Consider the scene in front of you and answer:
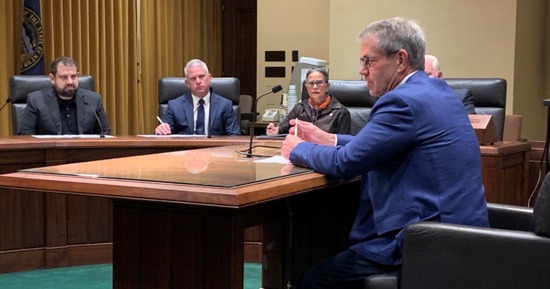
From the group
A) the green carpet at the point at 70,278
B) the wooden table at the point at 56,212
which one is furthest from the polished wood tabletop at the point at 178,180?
the wooden table at the point at 56,212

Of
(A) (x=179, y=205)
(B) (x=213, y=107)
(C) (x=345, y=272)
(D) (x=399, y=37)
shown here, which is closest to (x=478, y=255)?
(C) (x=345, y=272)

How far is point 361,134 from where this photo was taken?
208cm

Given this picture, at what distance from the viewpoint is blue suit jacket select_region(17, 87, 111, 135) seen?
459cm

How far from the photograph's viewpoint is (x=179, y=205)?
2.03 metres

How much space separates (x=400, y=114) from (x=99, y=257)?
8.19ft

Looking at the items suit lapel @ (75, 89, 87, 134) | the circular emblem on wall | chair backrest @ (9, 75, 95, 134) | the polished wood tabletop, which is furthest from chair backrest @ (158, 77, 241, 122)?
the polished wood tabletop

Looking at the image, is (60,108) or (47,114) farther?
(60,108)

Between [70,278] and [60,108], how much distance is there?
1.35m

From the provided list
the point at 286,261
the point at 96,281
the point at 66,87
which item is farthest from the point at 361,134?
the point at 66,87

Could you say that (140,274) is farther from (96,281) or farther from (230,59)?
(230,59)

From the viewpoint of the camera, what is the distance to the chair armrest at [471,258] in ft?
6.18

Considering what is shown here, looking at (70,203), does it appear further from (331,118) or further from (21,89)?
(331,118)

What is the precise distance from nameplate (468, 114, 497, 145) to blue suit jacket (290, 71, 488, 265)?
1.73 metres

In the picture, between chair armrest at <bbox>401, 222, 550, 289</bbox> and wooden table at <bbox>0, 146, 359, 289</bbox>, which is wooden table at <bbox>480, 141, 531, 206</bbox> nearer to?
wooden table at <bbox>0, 146, 359, 289</bbox>
